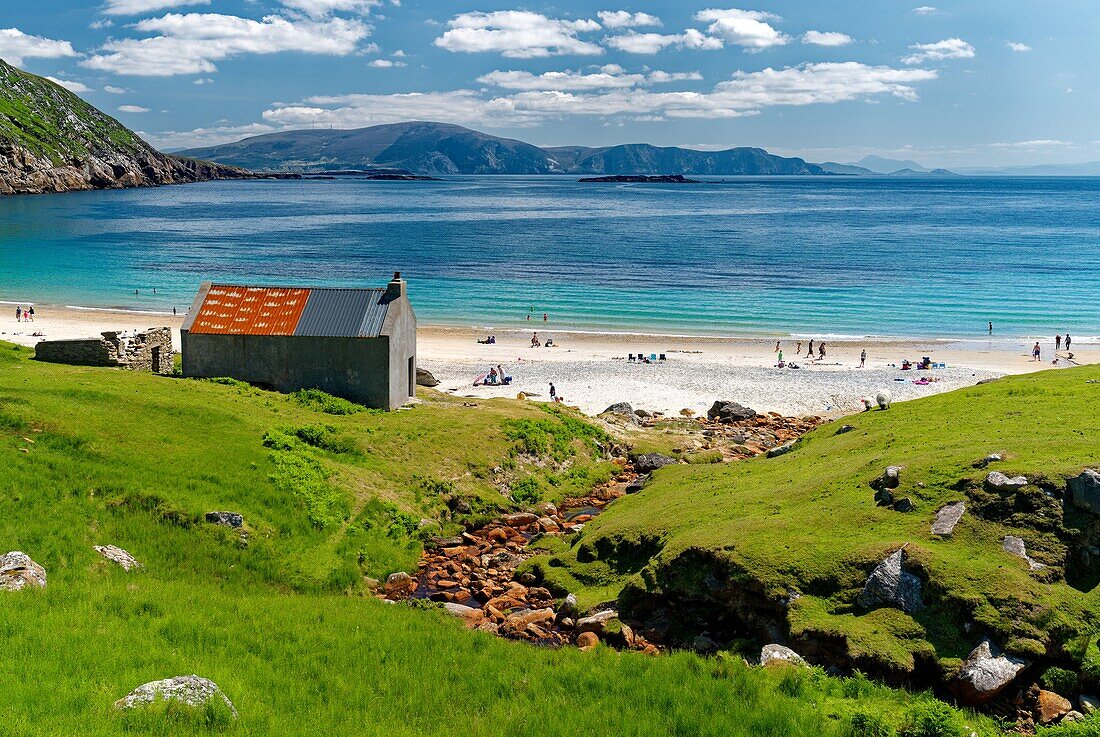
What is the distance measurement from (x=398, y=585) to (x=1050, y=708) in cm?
1472

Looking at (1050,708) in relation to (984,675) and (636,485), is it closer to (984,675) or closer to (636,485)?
(984,675)

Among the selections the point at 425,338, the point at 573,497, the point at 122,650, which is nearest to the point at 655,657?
the point at 122,650

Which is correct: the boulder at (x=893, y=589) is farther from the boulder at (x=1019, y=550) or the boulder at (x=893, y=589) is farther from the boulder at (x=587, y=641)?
the boulder at (x=587, y=641)

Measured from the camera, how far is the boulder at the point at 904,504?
1908cm

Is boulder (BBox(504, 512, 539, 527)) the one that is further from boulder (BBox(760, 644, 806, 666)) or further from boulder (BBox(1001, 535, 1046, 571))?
boulder (BBox(1001, 535, 1046, 571))

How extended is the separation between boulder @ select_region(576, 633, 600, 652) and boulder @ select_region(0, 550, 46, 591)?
1090 centimetres

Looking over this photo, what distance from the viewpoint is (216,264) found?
109625 millimetres

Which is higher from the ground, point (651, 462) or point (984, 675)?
point (984, 675)

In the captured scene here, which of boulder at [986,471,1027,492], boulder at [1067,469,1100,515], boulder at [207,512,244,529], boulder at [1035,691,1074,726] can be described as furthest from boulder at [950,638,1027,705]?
boulder at [207,512,244,529]

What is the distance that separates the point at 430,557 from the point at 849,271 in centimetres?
9589

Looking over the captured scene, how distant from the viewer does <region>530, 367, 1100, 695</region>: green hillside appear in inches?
612

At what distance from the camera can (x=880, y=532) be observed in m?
18.4

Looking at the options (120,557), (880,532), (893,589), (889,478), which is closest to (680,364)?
(889,478)

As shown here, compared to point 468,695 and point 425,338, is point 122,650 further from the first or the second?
point 425,338
